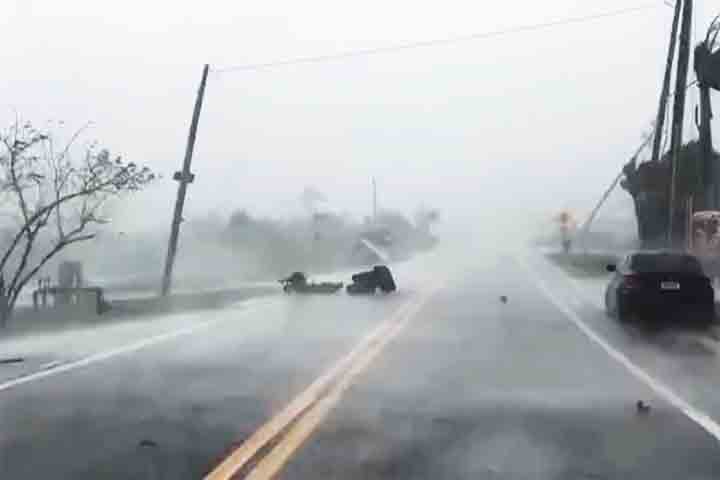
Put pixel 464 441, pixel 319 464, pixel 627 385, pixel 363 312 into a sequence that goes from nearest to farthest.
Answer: pixel 319 464 → pixel 464 441 → pixel 627 385 → pixel 363 312

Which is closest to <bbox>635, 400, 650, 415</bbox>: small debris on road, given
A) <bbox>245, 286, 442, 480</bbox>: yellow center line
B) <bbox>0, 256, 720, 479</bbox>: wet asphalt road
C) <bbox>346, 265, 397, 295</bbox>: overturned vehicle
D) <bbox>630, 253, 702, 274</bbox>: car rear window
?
<bbox>0, 256, 720, 479</bbox>: wet asphalt road

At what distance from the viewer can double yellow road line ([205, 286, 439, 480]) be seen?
6.86 metres

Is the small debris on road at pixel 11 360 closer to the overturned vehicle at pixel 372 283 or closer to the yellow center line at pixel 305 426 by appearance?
the yellow center line at pixel 305 426

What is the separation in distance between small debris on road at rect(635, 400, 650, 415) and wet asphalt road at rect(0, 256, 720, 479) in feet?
0.20

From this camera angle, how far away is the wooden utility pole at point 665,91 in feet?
121

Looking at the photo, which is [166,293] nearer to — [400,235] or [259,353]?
[259,353]

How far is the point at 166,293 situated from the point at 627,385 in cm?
2384

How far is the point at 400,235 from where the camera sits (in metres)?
104

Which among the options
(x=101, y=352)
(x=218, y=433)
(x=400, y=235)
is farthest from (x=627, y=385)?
(x=400, y=235)

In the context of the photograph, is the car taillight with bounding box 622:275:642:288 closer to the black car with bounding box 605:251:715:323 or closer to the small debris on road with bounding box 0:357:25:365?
the black car with bounding box 605:251:715:323

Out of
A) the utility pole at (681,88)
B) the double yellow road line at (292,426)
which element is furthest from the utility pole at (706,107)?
the double yellow road line at (292,426)

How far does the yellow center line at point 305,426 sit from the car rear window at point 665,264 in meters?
8.20

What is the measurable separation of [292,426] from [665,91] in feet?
110

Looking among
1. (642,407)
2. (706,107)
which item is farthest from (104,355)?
(706,107)
